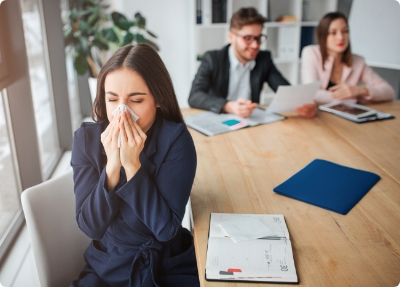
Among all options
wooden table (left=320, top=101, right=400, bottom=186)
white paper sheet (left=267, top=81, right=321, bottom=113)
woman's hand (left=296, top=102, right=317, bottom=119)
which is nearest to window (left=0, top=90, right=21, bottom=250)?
white paper sheet (left=267, top=81, right=321, bottom=113)

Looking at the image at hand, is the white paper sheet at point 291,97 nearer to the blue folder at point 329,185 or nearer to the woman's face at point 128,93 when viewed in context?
the blue folder at point 329,185

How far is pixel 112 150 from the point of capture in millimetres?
1071

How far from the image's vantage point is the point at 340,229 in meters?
1.14

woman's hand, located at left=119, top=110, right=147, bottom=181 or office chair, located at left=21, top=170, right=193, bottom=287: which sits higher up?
woman's hand, located at left=119, top=110, right=147, bottom=181

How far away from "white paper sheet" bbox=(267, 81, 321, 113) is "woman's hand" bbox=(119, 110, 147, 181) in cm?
116

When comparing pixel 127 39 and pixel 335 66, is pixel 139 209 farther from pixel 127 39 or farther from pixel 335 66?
pixel 127 39

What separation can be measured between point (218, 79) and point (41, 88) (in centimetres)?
119

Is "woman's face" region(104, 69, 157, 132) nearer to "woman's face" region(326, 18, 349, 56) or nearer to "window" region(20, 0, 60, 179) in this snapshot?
"window" region(20, 0, 60, 179)

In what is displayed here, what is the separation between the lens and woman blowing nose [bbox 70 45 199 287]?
1070 millimetres

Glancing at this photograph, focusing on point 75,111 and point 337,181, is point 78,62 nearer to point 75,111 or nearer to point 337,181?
point 75,111

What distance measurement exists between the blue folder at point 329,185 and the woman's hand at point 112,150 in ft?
1.92

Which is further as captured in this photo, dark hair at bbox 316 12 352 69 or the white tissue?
dark hair at bbox 316 12 352 69

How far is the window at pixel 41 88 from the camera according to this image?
238 centimetres

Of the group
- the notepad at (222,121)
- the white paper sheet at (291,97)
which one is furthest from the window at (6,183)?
the white paper sheet at (291,97)
